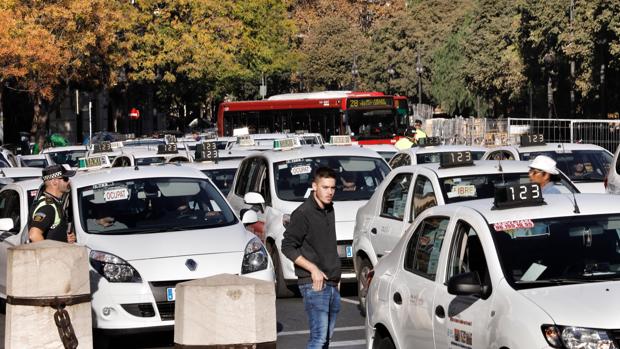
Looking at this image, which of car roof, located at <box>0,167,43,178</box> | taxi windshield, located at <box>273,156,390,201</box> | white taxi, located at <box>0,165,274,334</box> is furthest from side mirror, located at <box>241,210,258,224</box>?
car roof, located at <box>0,167,43,178</box>

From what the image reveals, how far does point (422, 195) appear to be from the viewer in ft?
44.7

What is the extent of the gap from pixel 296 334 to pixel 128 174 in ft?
7.98

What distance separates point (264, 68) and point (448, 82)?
19.5 m

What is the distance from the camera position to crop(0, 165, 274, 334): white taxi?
12.1m

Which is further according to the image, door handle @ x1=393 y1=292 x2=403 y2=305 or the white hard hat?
the white hard hat

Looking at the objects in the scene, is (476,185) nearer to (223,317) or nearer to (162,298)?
(162,298)

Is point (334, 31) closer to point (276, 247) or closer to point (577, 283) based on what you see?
point (276, 247)

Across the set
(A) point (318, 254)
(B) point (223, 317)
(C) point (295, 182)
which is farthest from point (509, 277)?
(C) point (295, 182)

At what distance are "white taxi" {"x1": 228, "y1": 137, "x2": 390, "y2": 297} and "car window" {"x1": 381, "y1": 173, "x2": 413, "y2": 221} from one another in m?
1.92

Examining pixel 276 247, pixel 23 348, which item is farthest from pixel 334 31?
pixel 23 348

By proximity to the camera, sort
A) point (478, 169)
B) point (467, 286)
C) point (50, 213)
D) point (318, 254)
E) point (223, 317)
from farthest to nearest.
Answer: point (478, 169), point (50, 213), point (318, 254), point (467, 286), point (223, 317)

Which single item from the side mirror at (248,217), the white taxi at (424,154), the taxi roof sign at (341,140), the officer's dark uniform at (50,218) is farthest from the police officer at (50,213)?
the taxi roof sign at (341,140)

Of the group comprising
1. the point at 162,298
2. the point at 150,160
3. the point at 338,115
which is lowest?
the point at 162,298

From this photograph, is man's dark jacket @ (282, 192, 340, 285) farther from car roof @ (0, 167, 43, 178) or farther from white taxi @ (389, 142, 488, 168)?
car roof @ (0, 167, 43, 178)
